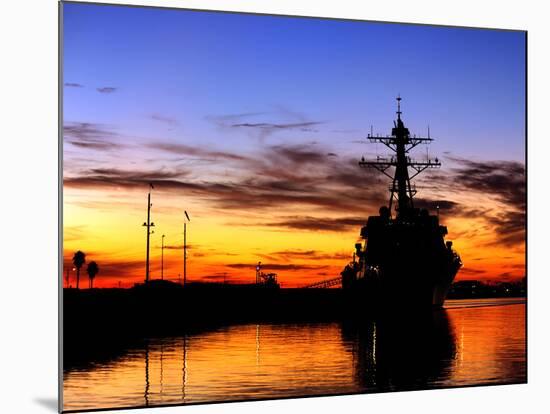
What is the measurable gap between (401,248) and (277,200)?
1.81 metres

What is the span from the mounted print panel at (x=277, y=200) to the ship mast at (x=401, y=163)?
2 cm

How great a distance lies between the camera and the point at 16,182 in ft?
27.5

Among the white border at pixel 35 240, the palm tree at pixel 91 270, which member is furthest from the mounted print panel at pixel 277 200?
the white border at pixel 35 240

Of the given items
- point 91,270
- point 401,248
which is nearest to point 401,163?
point 401,248

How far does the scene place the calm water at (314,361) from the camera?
8.78 meters

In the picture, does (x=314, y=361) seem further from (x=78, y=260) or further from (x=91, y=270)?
(x=78, y=260)

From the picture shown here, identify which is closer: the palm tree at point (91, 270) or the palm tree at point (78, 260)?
the palm tree at point (78, 260)

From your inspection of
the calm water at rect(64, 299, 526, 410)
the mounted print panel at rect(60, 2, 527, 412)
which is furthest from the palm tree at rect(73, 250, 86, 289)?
the calm water at rect(64, 299, 526, 410)

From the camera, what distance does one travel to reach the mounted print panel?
880 centimetres

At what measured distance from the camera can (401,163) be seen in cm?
948

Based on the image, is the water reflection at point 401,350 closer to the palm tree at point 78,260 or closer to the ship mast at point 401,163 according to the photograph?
the ship mast at point 401,163

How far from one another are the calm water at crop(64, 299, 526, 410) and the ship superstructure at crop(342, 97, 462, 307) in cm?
27

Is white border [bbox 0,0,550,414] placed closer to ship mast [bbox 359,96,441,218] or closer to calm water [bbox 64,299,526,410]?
calm water [bbox 64,299,526,410]

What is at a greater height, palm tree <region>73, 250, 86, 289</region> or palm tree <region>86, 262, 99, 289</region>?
palm tree <region>73, 250, 86, 289</region>
